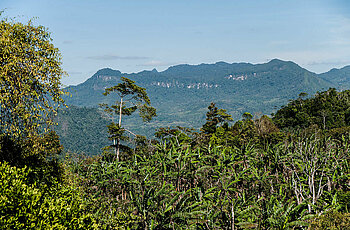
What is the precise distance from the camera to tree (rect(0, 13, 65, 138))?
7.45m

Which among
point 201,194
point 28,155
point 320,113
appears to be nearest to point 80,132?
point 320,113

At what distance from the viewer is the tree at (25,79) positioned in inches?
293

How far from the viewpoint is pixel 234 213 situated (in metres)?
7.17

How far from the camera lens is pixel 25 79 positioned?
784 cm

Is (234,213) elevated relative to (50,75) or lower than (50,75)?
lower

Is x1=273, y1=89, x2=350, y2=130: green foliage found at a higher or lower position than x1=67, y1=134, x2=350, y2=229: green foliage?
lower

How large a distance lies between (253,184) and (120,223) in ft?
16.7

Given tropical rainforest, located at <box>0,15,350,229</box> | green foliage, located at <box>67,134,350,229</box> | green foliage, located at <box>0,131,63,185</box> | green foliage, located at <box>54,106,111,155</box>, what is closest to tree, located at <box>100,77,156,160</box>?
green foliage, located at <box>67,134,350,229</box>

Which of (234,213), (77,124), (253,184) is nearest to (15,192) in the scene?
(234,213)

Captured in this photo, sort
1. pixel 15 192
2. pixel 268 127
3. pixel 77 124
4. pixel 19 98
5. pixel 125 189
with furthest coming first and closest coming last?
pixel 77 124, pixel 268 127, pixel 125 189, pixel 19 98, pixel 15 192

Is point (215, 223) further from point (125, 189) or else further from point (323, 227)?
point (125, 189)

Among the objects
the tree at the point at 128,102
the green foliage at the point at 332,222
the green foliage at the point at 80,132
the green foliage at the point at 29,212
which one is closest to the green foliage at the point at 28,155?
the green foliage at the point at 29,212

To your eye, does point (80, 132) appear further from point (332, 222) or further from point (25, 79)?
point (332, 222)

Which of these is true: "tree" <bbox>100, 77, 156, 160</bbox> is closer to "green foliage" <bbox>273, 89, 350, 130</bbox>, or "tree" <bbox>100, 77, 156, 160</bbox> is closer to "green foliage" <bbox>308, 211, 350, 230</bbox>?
"green foliage" <bbox>308, 211, 350, 230</bbox>
